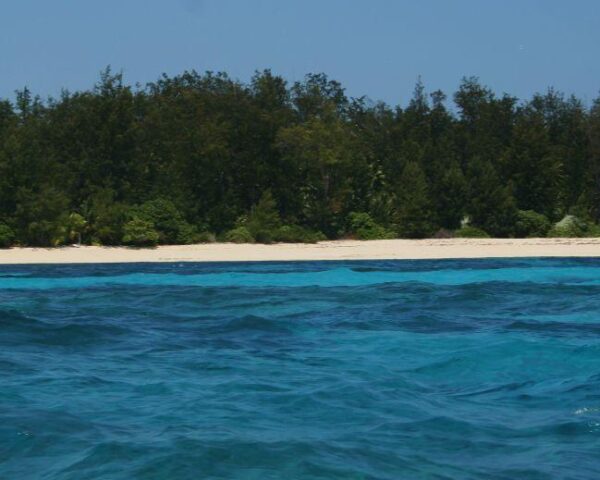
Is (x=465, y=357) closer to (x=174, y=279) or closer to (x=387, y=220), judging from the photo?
(x=174, y=279)

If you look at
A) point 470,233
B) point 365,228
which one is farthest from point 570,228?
point 365,228

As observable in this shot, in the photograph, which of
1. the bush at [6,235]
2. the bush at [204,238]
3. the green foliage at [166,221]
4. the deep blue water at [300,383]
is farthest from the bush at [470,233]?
the bush at [6,235]

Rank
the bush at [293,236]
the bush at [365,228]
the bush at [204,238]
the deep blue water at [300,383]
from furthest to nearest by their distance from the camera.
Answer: the bush at [365,228] → the bush at [293,236] → the bush at [204,238] → the deep blue water at [300,383]

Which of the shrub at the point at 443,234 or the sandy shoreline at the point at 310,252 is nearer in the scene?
the sandy shoreline at the point at 310,252

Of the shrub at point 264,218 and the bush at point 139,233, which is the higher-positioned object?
the shrub at point 264,218

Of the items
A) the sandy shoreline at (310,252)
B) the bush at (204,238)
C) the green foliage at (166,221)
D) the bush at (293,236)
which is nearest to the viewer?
the sandy shoreline at (310,252)

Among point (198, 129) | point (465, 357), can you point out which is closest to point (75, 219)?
point (198, 129)

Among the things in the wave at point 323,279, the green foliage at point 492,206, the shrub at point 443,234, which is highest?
the green foliage at point 492,206

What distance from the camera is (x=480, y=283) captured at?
2108 centimetres

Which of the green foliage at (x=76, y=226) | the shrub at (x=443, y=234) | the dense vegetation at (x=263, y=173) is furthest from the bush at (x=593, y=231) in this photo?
the green foliage at (x=76, y=226)

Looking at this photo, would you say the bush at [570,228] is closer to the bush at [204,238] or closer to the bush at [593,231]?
the bush at [593,231]

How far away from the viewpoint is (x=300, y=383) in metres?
10.3

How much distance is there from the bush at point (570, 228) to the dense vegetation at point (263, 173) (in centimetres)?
7

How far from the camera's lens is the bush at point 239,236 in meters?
31.5
